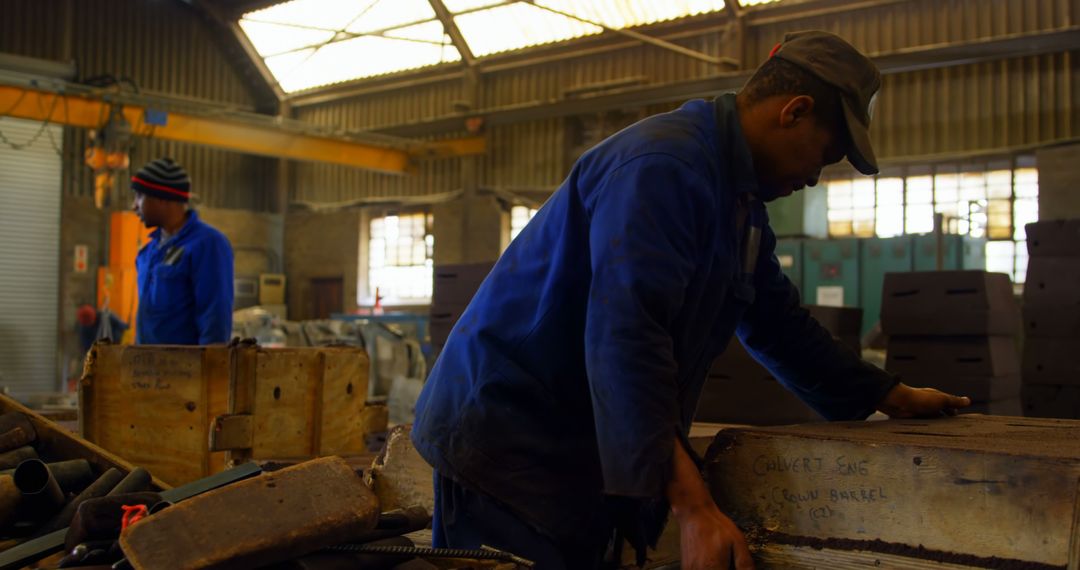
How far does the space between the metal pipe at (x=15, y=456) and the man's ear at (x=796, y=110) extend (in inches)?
87.6

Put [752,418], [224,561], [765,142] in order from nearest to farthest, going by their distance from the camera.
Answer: [224,561] < [765,142] < [752,418]

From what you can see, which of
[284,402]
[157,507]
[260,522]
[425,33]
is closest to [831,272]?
[284,402]

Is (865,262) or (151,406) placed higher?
(865,262)

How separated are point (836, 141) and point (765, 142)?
0.44ft

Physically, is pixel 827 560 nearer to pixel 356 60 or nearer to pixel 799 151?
pixel 799 151

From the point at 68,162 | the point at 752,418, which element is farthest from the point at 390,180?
the point at 752,418

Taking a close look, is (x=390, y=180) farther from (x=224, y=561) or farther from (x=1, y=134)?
(x=224, y=561)

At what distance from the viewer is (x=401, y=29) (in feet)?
50.9

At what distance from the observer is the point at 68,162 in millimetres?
15023

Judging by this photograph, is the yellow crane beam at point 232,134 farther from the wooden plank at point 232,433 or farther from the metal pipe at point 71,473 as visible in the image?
the metal pipe at point 71,473

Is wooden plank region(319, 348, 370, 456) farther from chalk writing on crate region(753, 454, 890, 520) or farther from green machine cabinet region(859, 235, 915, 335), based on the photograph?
green machine cabinet region(859, 235, 915, 335)

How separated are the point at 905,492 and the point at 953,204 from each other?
1108 cm

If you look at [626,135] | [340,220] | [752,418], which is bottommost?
[752,418]

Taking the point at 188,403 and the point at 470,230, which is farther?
the point at 470,230
